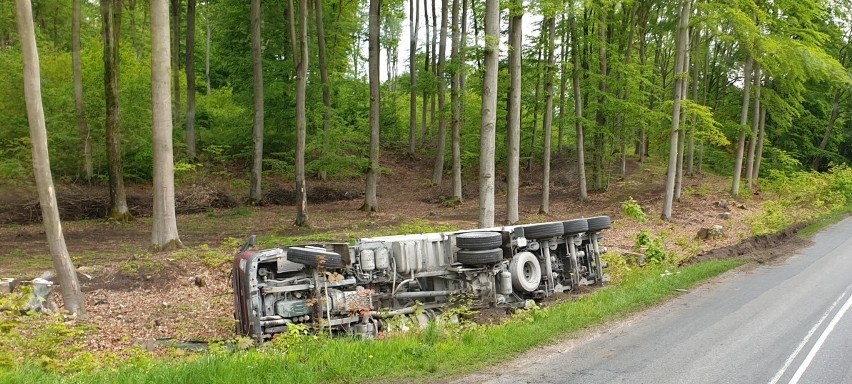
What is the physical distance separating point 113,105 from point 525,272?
1517 centimetres

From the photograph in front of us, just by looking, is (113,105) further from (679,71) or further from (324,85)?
(679,71)

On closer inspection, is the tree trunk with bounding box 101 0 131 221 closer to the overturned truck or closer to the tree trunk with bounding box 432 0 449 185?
the overturned truck

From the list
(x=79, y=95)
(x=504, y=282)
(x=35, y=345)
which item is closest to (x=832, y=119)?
(x=504, y=282)

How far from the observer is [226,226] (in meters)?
20.0

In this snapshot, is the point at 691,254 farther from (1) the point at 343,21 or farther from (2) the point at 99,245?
(1) the point at 343,21

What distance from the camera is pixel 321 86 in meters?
26.0

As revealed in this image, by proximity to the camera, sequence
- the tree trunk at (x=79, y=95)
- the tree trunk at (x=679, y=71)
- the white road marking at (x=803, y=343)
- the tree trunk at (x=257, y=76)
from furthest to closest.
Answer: the tree trunk at (x=257, y=76)
the tree trunk at (x=79, y=95)
the tree trunk at (x=679, y=71)
the white road marking at (x=803, y=343)

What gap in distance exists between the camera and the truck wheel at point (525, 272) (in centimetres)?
1052

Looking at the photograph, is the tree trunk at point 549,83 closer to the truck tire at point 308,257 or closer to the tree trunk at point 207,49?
the truck tire at point 308,257

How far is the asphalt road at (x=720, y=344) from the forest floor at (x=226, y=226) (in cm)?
466

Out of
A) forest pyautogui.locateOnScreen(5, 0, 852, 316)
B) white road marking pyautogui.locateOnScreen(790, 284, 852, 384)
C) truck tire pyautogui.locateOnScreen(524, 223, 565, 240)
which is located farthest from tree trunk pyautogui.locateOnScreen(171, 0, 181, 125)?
white road marking pyautogui.locateOnScreen(790, 284, 852, 384)

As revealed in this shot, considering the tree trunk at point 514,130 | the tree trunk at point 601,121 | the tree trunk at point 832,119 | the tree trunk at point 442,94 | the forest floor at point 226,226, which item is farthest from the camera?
the tree trunk at point 832,119

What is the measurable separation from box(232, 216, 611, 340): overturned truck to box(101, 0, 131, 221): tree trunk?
1326 cm

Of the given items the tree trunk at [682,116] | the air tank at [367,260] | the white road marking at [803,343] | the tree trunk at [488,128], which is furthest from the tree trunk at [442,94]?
the white road marking at [803,343]
